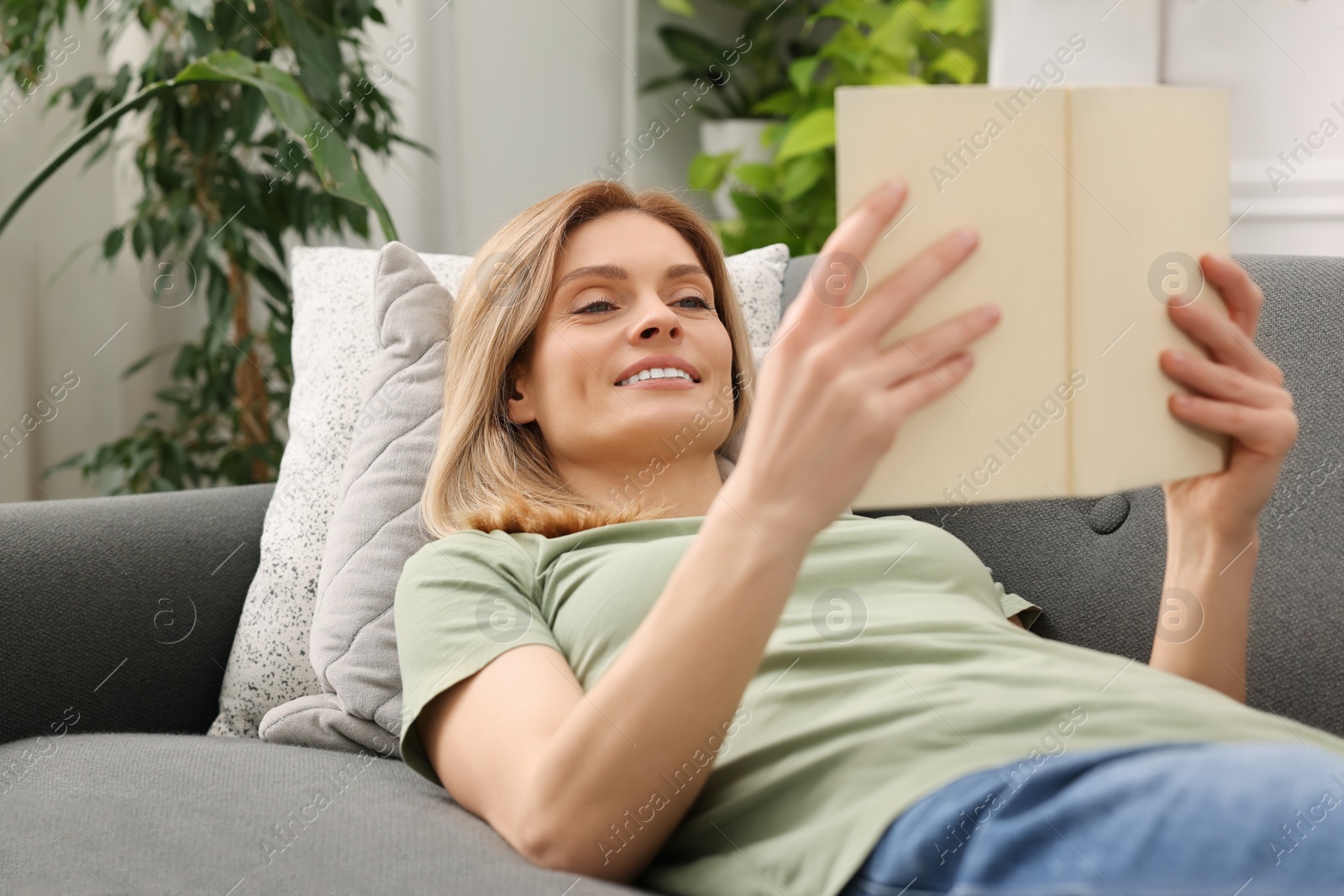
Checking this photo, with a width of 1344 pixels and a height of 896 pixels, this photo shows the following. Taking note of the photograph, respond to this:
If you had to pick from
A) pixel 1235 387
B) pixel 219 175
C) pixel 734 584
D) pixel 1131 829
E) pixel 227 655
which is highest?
A: pixel 219 175

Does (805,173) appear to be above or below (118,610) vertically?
above

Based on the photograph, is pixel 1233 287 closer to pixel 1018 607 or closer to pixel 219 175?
pixel 1018 607

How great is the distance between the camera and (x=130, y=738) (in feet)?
3.26

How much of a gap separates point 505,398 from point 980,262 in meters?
0.60

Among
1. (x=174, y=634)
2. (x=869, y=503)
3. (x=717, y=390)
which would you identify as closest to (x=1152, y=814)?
(x=869, y=503)

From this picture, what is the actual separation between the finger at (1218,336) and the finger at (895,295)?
174mm

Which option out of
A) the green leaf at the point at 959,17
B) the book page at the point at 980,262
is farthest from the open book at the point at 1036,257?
the green leaf at the point at 959,17

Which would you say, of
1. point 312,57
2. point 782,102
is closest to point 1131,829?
point 312,57

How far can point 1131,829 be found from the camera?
58 centimetres

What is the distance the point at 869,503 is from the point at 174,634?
2.75 feet

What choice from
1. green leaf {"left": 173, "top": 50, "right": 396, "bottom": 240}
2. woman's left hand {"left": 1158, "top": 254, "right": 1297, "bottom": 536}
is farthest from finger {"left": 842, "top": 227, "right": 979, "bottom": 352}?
green leaf {"left": 173, "top": 50, "right": 396, "bottom": 240}

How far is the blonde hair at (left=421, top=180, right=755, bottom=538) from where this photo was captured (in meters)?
1.02

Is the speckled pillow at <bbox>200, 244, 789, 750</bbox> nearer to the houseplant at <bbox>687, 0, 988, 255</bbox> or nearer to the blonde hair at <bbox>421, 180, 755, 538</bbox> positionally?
the blonde hair at <bbox>421, 180, 755, 538</bbox>

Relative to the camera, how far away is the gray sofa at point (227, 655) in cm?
74
